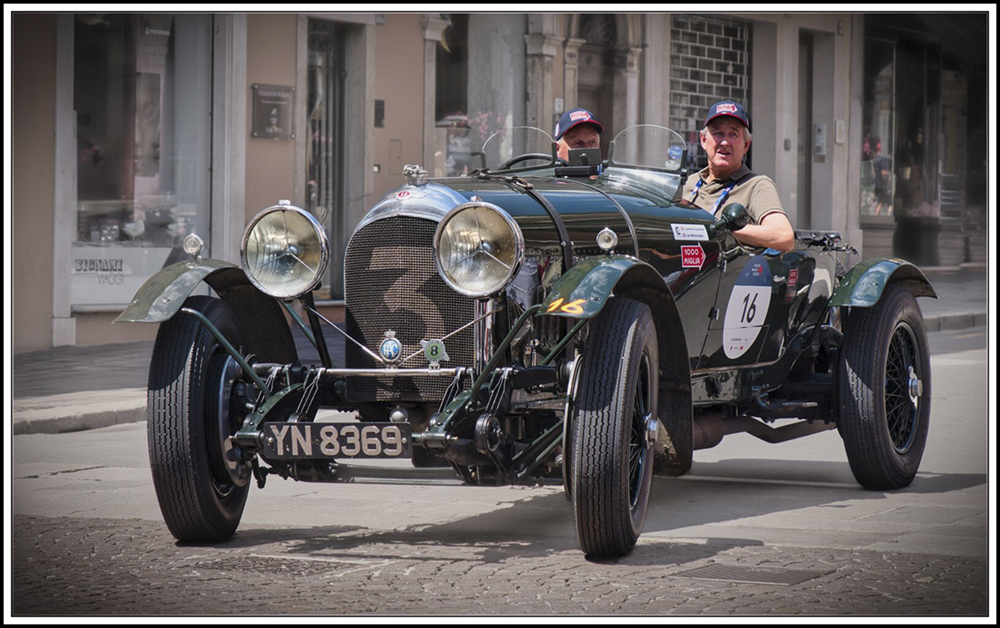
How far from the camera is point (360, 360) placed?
559cm

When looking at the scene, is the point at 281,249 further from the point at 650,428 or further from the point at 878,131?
the point at 878,131

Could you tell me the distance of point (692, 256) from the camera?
622 cm

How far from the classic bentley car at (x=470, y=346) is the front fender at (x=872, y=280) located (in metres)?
0.63

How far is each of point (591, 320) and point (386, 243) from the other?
2.73ft

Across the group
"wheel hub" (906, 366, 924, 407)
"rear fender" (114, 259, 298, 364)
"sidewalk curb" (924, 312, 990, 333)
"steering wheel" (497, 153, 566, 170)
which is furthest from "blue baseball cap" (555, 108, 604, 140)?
"sidewalk curb" (924, 312, 990, 333)

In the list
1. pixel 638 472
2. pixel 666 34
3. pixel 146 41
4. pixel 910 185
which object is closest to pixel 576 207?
pixel 638 472

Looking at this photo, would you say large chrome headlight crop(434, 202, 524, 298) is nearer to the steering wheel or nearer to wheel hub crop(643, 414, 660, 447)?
wheel hub crop(643, 414, 660, 447)

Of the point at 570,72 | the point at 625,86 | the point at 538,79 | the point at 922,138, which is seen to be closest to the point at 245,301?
the point at 538,79

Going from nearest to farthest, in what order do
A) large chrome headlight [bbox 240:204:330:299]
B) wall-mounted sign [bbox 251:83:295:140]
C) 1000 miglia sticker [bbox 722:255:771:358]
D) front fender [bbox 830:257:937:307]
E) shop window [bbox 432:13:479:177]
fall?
large chrome headlight [bbox 240:204:330:299]
1000 miglia sticker [bbox 722:255:771:358]
front fender [bbox 830:257:937:307]
wall-mounted sign [bbox 251:83:295:140]
shop window [bbox 432:13:479:177]

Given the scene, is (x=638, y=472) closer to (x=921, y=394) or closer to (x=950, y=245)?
(x=921, y=394)

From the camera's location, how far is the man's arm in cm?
663

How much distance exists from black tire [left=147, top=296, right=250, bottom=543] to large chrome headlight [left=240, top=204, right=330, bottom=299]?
24 centimetres

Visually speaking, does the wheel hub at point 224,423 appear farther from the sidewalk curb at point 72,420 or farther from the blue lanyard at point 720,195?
the sidewalk curb at point 72,420

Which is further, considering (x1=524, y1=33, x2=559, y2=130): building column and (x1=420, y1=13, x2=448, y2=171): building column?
(x1=524, y1=33, x2=559, y2=130): building column
